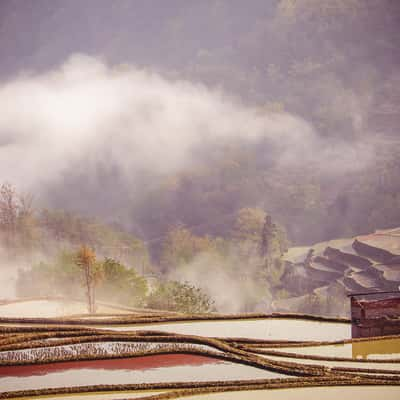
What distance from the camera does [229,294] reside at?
225 inches

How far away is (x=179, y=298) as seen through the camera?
15.7 ft

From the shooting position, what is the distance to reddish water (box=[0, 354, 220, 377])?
1.72 m

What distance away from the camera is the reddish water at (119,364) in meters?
1.72

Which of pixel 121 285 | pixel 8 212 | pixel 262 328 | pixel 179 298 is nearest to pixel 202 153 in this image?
pixel 179 298

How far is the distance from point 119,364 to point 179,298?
9.99ft

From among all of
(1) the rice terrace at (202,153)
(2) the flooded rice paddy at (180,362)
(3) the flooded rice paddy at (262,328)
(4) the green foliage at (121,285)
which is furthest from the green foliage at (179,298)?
(2) the flooded rice paddy at (180,362)

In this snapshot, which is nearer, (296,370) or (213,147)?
(296,370)

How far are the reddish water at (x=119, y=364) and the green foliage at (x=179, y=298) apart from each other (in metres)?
2.63

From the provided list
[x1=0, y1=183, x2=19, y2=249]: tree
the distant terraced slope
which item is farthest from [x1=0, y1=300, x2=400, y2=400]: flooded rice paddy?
[x1=0, y1=183, x2=19, y2=249]: tree

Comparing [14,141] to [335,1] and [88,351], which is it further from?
[335,1]

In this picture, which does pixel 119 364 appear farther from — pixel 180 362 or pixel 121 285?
pixel 121 285

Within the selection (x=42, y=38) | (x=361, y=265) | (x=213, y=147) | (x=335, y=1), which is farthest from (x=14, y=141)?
(x=335, y=1)

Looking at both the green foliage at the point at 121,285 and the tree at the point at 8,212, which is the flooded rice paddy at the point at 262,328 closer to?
the green foliage at the point at 121,285

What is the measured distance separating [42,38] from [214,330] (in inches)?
151
